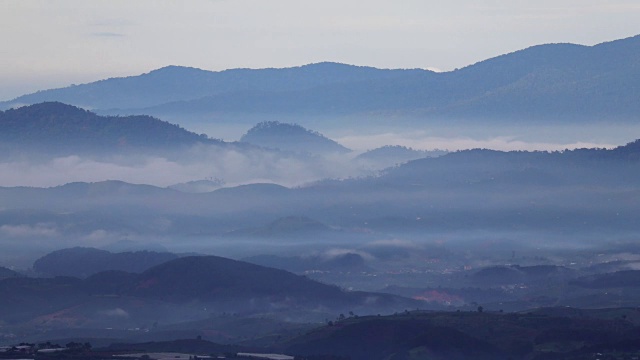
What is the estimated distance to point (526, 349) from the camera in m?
184

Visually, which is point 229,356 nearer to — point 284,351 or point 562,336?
point 284,351

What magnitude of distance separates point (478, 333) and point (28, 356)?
41.8 m

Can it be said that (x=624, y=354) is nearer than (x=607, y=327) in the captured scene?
Yes

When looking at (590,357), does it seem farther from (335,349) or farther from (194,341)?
(194,341)

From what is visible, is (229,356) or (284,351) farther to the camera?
(284,351)

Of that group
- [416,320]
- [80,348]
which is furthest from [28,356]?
[416,320]

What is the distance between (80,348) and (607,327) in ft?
150

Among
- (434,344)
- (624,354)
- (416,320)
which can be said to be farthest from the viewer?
(416,320)

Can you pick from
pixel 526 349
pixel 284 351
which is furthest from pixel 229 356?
pixel 526 349

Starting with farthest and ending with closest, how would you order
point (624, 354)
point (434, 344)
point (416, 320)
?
point (416, 320), point (434, 344), point (624, 354)

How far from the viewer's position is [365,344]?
623ft

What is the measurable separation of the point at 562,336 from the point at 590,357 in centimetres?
1317

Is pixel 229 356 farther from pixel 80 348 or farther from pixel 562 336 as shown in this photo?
pixel 562 336

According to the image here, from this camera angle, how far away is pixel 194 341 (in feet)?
638
